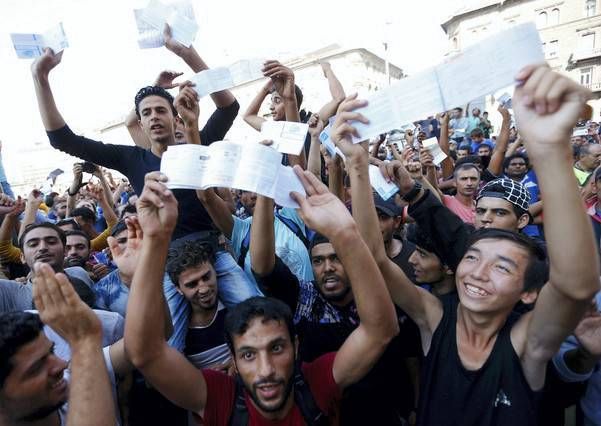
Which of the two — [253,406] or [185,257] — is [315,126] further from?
[253,406]

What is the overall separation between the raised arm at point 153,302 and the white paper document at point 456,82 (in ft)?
2.65

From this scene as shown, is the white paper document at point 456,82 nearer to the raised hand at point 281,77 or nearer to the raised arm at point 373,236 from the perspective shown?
the raised arm at point 373,236

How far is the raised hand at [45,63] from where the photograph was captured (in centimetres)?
238

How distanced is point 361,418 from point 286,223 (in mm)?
1461

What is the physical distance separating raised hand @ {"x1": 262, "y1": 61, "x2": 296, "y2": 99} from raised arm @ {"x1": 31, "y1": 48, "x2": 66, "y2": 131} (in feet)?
3.98

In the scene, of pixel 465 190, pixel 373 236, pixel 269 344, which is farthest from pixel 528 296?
pixel 465 190

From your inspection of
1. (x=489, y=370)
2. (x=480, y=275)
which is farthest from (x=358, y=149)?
(x=489, y=370)

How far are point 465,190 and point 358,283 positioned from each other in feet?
9.85

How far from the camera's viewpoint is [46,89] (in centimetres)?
254

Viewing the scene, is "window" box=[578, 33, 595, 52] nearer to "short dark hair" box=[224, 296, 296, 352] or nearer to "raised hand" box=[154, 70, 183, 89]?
"raised hand" box=[154, 70, 183, 89]

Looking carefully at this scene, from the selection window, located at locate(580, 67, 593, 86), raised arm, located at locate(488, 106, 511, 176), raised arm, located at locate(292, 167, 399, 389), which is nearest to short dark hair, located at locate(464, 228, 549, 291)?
raised arm, located at locate(292, 167, 399, 389)

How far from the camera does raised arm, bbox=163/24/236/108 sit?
2.52m

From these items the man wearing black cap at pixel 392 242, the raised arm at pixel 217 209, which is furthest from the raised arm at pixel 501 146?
the raised arm at pixel 217 209

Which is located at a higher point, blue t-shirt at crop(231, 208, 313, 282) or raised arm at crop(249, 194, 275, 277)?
raised arm at crop(249, 194, 275, 277)
